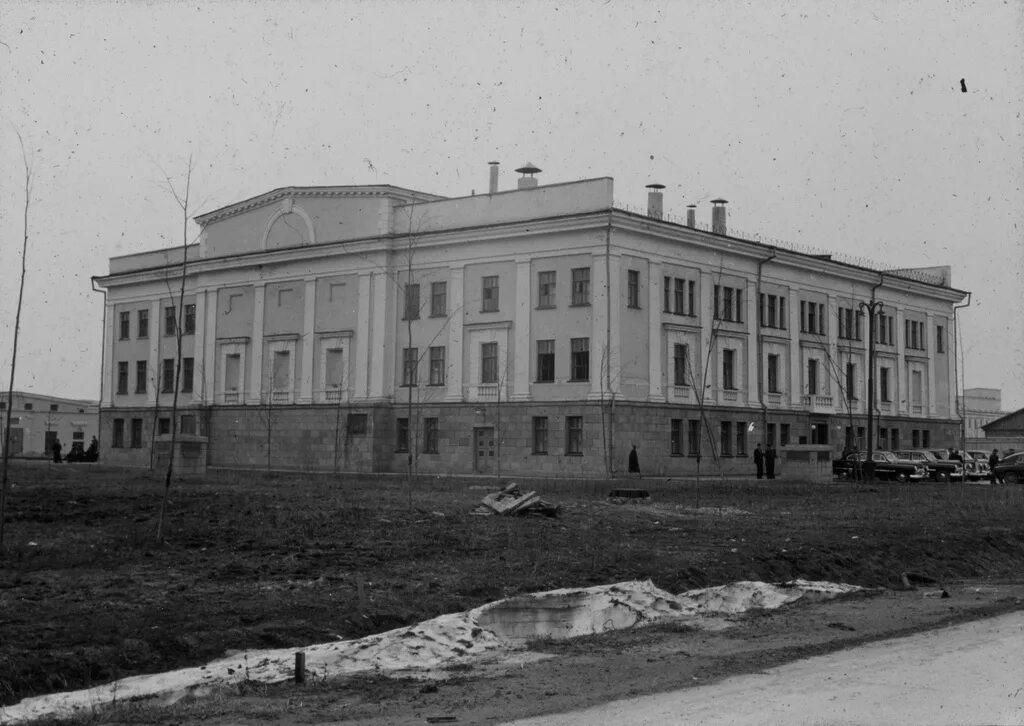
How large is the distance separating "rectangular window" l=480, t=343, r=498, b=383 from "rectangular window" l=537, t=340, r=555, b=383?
2.22 metres

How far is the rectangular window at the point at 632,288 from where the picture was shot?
5072 centimetres

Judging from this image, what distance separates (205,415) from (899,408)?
3708 cm

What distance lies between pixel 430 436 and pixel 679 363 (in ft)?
37.7

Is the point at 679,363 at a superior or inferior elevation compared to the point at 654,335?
inferior

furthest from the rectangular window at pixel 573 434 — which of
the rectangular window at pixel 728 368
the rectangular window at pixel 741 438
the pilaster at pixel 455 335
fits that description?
the rectangular window at pixel 741 438

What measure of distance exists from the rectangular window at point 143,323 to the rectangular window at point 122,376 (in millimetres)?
1962

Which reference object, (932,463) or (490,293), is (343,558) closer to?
(490,293)

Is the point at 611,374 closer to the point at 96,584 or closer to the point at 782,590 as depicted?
the point at 782,590

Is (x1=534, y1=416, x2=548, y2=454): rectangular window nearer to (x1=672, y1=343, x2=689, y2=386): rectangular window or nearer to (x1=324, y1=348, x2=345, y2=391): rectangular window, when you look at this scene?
(x1=672, y1=343, x2=689, y2=386): rectangular window

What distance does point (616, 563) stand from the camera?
16.3 m

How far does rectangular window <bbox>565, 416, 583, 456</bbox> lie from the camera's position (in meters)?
49.9

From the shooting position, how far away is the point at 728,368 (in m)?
55.6

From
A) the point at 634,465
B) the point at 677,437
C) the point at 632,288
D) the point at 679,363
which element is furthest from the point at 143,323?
the point at 634,465

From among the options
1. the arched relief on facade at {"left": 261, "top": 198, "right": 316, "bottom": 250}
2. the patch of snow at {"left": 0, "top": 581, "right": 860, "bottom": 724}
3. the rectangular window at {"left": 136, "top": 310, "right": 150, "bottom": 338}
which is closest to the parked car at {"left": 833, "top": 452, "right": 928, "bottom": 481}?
the arched relief on facade at {"left": 261, "top": 198, "right": 316, "bottom": 250}
